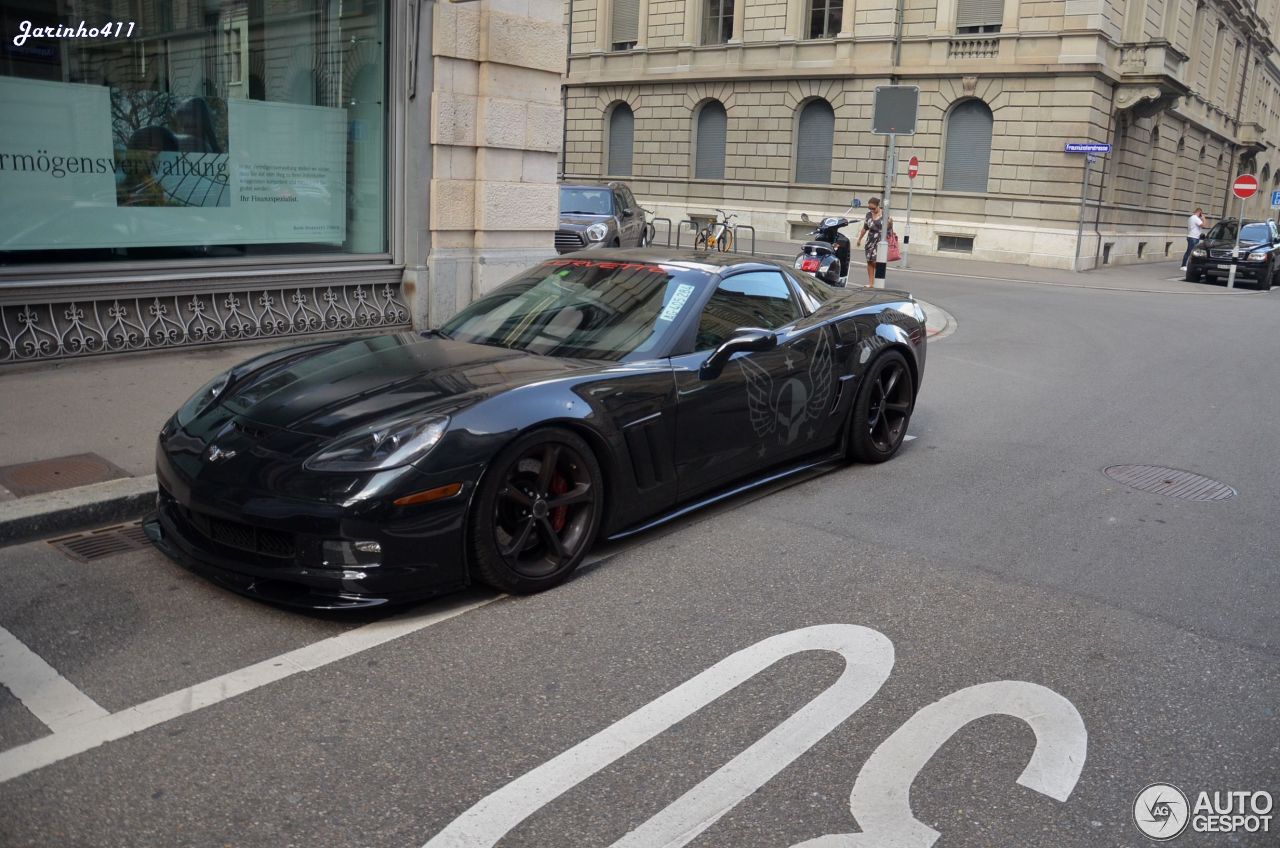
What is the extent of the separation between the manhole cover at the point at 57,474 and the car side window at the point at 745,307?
10.6ft

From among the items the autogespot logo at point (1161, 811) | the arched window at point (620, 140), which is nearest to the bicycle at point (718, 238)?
the arched window at point (620, 140)

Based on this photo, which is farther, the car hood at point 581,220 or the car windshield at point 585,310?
the car hood at point 581,220

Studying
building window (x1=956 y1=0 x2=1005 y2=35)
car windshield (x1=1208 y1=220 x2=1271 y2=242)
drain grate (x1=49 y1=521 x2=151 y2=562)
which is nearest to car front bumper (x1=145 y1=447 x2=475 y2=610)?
drain grate (x1=49 y1=521 x2=151 y2=562)

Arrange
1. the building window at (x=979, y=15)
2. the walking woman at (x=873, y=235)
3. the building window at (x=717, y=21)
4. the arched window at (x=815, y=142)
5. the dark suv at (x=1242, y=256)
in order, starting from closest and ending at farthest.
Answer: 1. the walking woman at (x=873, y=235)
2. the dark suv at (x=1242, y=256)
3. the building window at (x=979, y=15)
4. the arched window at (x=815, y=142)
5. the building window at (x=717, y=21)

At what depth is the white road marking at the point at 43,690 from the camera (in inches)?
141

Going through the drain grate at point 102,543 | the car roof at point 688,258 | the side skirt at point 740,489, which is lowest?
the drain grate at point 102,543

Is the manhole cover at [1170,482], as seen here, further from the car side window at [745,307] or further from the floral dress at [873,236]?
the floral dress at [873,236]

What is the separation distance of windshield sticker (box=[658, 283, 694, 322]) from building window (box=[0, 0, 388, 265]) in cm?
564

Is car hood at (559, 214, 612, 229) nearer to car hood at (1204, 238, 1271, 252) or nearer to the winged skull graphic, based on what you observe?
the winged skull graphic

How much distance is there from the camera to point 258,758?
11.0 feet

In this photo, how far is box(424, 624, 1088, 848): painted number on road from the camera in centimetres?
306

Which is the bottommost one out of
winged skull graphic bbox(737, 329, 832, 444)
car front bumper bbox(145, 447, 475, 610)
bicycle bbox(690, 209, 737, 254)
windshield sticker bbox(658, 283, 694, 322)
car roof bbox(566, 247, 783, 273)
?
car front bumper bbox(145, 447, 475, 610)

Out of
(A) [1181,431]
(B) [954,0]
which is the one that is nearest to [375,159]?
(A) [1181,431]

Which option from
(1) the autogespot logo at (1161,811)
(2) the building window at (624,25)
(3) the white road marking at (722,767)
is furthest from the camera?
(2) the building window at (624,25)
